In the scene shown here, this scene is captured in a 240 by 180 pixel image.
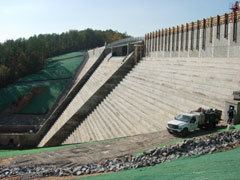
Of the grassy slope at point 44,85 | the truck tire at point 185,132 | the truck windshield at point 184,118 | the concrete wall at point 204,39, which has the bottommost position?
the grassy slope at point 44,85

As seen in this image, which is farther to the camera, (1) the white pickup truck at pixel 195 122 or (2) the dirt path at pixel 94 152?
(1) the white pickup truck at pixel 195 122

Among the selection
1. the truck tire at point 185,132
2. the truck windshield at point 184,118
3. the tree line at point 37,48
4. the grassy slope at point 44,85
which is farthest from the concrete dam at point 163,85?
the tree line at point 37,48

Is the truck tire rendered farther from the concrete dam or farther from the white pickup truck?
the concrete dam

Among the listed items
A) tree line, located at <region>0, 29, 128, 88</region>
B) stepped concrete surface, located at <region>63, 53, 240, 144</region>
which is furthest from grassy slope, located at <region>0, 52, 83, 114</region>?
stepped concrete surface, located at <region>63, 53, 240, 144</region>

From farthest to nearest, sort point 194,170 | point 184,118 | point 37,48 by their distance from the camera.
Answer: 1. point 37,48
2. point 184,118
3. point 194,170

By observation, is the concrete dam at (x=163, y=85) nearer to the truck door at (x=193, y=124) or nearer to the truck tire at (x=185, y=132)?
the truck door at (x=193, y=124)

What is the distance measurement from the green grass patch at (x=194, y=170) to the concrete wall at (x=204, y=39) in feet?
44.4

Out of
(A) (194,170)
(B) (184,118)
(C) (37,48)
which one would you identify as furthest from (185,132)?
(C) (37,48)

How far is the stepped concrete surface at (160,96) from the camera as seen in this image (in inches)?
1083

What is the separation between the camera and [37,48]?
11056 cm

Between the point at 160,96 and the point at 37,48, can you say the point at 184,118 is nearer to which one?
the point at 160,96

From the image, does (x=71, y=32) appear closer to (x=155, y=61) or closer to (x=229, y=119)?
(x=155, y=61)

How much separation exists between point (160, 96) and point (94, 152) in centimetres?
1191

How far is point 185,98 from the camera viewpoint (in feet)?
96.1
